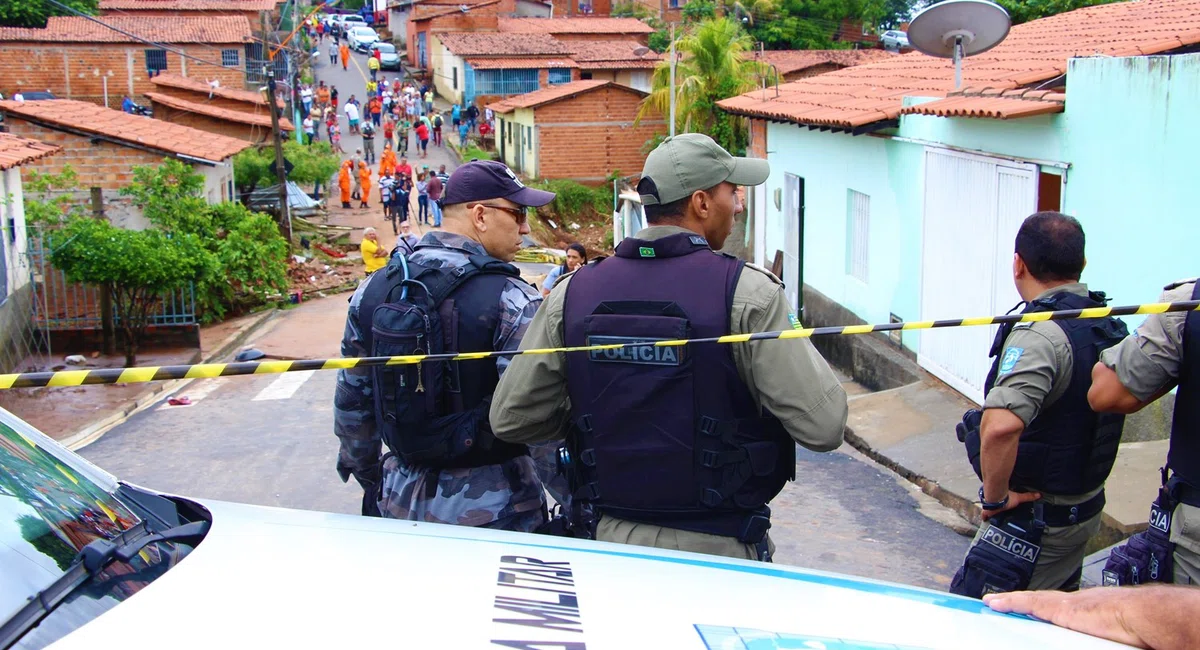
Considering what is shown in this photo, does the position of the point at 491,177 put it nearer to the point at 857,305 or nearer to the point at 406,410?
the point at 406,410

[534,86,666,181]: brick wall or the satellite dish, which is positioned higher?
the satellite dish

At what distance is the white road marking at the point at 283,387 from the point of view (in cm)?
1205

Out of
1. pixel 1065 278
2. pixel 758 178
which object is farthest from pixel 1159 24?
pixel 758 178

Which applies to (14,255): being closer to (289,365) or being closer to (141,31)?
(289,365)

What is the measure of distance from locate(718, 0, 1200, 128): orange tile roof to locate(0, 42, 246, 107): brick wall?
27520 mm

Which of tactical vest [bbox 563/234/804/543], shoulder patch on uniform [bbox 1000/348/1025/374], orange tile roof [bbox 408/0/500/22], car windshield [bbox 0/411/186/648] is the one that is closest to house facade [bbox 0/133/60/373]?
car windshield [bbox 0/411/186/648]

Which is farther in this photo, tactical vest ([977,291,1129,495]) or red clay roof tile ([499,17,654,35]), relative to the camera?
red clay roof tile ([499,17,654,35])

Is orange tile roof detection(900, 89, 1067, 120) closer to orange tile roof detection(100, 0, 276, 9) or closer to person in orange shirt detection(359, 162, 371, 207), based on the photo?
person in orange shirt detection(359, 162, 371, 207)

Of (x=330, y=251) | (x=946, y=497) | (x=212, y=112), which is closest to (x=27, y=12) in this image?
(x=212, y=112)

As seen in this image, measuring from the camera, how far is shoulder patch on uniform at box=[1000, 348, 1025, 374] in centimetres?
323

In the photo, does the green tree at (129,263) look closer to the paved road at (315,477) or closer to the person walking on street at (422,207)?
the paved road at (315,477)

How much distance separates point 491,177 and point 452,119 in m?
44.8

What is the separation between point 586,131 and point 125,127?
17.6m

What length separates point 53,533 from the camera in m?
1.99
